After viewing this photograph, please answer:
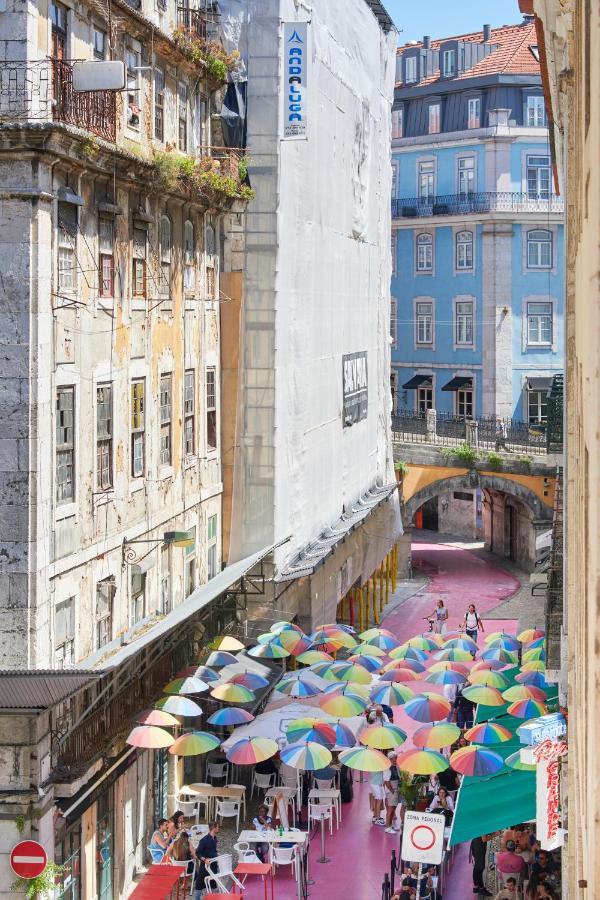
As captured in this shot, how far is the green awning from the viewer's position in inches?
748

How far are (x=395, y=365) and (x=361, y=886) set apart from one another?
1683 inches

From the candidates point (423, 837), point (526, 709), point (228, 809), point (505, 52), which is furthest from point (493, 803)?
point (505, 52)

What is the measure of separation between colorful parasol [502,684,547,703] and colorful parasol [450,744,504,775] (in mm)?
3499

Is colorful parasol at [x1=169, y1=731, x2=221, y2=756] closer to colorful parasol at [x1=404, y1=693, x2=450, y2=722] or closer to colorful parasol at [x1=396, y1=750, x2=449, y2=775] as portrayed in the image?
colorful parasol at [x1=396, y1=750, x2=449, y2=775]

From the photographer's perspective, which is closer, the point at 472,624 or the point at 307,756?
the point at 307,756

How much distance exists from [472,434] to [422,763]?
1185 inches

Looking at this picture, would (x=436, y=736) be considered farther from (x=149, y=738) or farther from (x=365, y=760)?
(x=149, y=738)

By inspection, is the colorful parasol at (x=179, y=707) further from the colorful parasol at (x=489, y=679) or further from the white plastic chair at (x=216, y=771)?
the colorful parasol at (x=489, y=679)

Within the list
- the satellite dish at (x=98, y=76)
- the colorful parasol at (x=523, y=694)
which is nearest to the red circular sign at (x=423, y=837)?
the colorful parasol at (x=523, y=694)

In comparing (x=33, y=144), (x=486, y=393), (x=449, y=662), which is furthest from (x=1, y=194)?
(x=486, y=393)

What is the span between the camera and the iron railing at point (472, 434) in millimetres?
51500

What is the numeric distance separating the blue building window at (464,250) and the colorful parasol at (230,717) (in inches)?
1537

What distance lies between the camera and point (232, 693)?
24734 mm

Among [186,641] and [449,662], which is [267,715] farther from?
[449,662]
